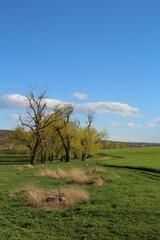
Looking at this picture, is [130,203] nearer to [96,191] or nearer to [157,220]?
[157,220]

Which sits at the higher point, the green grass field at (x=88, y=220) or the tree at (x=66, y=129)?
the tree at (x=66, y=129)

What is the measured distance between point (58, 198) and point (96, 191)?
3.78 metres

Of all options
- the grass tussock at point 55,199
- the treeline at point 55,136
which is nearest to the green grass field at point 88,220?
the grass tussock at point 55,199

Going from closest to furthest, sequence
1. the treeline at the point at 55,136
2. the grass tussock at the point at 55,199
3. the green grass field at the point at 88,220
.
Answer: the green grass field at the point at 88,220 → the grass tussock at the point at 55,199 → the treeline at the point at 55,136

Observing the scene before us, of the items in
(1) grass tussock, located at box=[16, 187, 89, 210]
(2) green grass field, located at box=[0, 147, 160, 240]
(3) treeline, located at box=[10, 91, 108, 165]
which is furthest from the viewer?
(3) treeline, located at box=[10, 91, 108, 165]

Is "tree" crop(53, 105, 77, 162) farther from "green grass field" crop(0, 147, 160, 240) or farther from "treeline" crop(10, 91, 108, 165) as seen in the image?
"green grass field" crop(0, 147, 160, 240)

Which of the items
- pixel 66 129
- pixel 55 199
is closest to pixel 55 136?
pixel 66 129

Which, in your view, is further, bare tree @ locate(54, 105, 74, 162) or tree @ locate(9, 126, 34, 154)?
bare tree @ locate(54, 105, 74, 162)

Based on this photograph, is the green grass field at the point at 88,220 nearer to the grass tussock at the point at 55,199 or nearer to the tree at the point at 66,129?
the grass tussock at the point at 55,199

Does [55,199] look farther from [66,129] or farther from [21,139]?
[66,129]

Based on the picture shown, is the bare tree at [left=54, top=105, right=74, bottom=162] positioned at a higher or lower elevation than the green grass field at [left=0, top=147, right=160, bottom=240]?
higher

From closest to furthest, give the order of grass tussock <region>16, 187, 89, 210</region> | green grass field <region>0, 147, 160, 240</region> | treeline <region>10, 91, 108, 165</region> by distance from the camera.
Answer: green grass field <region>0, 147, 160, 240</region> → grass tussock <region>16, 187, 89, 210</region> → treeline <region>10, 91, 108, 165</region>

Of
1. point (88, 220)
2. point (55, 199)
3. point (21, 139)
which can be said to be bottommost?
point (88, 220)

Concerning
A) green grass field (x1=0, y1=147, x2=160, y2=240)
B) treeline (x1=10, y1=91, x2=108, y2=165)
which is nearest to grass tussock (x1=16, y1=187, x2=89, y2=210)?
green grass field (x1=0, y1=147, x2=160, y2=240)
